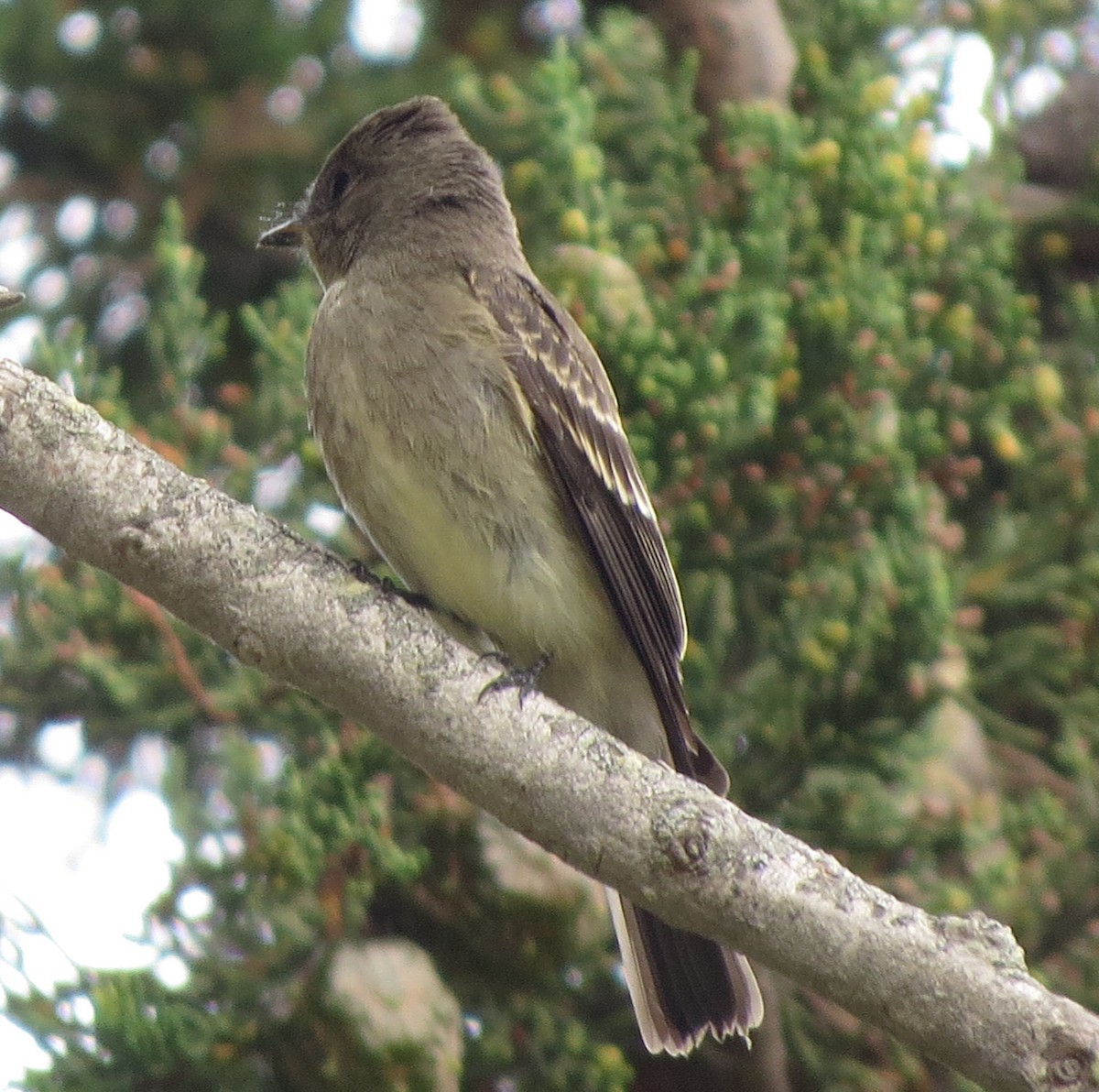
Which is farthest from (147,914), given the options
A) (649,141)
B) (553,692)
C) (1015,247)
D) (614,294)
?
(1015,247)

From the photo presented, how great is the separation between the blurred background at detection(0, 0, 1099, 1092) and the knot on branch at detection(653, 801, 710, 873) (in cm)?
102

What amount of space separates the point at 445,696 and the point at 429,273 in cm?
163

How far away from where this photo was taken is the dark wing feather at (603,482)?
364cm

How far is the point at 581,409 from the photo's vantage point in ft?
12.6

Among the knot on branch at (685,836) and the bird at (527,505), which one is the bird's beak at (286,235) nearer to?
the bird at (527,505)

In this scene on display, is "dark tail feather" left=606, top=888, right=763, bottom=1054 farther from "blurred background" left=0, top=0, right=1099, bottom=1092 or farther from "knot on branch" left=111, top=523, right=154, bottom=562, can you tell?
"knot on branch" left=111, top=523, right=154, bottom=562

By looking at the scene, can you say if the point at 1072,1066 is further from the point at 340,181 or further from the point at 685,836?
the point at 340,181

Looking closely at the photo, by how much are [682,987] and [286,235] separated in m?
2.13

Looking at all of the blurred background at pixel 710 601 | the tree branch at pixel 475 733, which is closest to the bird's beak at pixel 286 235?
the blurred background at pixel 710 601

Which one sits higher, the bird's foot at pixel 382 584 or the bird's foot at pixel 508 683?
the bird's foot at pixel 508 683

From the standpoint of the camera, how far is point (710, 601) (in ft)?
13.2

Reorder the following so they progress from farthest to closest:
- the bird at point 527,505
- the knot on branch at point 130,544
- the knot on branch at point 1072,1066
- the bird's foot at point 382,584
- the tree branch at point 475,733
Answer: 1. the bird at point 527,505
2. the bird's foot at point 382,584
3. the knot on branch at point 130,544
4. the tree branch at point 475,733
5. the knot on branch at point 1072,1066

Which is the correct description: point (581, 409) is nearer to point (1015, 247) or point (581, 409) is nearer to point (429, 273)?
point (429, 273)

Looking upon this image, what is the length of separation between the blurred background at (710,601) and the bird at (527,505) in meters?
0.19
